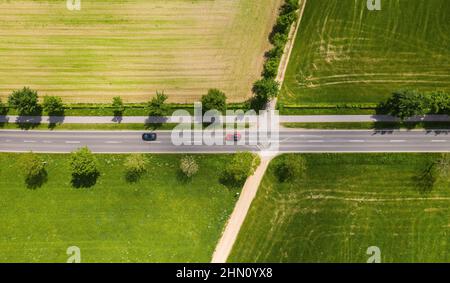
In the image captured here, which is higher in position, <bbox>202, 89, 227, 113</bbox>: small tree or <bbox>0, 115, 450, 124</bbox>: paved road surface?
<bbox>202, 89, 227, 113</bbox>: small tree

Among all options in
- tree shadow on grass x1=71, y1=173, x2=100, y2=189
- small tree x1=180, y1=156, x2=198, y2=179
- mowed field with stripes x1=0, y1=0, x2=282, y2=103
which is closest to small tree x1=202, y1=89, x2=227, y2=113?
mowed field with stripes x1=0, y1=0, x2=282, y2=103

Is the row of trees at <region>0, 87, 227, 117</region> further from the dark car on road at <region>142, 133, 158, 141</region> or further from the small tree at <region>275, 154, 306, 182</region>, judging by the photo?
the small tree at <region>275, 154, 306, 182</region>

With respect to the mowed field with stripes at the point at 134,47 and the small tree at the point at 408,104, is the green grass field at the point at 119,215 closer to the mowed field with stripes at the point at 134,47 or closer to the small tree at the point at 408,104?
the mowed field with stripes at the point at 134,47

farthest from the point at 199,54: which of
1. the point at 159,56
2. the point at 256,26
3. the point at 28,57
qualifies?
the point at 28,57

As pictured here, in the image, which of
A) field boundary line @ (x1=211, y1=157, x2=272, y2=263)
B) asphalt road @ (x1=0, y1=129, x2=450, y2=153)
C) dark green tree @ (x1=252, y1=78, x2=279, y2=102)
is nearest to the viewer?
dark green tree @ (x1=252, y1=78, x2=279, y2=102)

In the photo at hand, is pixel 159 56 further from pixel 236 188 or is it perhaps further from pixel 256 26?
pixel 236 188

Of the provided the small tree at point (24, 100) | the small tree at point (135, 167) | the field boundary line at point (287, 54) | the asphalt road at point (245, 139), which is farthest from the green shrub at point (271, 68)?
the small tree at point (24, 100)
